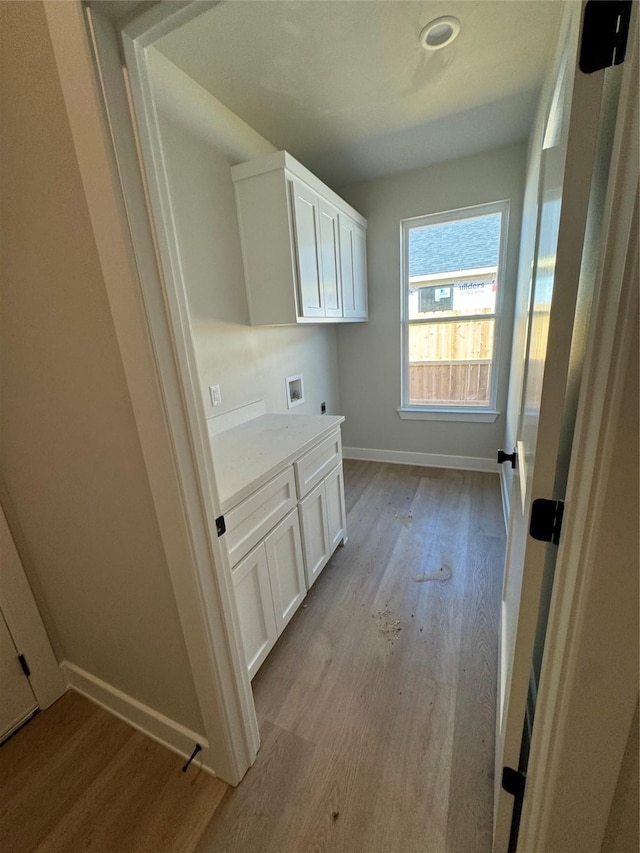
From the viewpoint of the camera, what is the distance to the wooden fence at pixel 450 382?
314cm

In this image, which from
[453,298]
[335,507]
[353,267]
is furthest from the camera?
[453,298]

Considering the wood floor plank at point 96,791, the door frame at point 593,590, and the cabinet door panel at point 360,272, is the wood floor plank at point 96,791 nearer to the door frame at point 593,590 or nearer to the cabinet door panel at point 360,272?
the door frame at point 593,590

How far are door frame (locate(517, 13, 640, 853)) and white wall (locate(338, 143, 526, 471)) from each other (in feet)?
8.94

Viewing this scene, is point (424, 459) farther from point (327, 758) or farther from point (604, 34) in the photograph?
point (604, 34)

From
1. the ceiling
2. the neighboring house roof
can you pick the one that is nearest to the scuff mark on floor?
the neighboring house roof

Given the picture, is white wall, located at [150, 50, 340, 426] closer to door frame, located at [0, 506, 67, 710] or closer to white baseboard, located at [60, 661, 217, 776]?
door frame, located at [0, 506, 67, 710]

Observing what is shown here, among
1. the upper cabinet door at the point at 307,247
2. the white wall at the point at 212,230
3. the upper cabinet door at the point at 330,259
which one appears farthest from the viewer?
the upper cabinet door at the point at 330,259

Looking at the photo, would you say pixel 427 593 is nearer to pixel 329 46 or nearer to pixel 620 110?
pixel 620 110

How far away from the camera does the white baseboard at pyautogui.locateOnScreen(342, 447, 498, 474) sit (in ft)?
10.7

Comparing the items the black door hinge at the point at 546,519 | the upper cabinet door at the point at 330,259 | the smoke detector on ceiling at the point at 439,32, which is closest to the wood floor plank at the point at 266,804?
the black door hinge at the point at 546,519

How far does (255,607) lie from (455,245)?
308 cm

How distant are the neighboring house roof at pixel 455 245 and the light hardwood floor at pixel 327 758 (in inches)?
98.5

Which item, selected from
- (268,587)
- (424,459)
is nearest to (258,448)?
(268,587)

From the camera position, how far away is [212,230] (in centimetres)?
194
